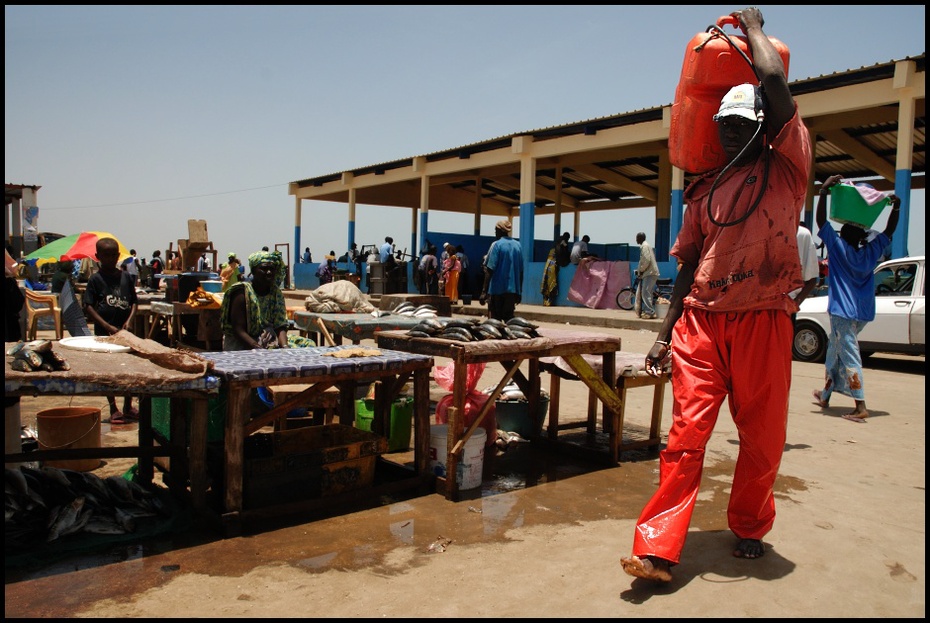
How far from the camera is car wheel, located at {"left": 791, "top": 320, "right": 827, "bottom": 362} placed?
1036 centimetres

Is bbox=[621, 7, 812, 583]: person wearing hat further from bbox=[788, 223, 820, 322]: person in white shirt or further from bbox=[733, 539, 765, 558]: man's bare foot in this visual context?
bbox=[788, 223, 820, 322]: person in white shirt

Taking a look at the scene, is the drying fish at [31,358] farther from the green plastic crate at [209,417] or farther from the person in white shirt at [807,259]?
the person in white shirt at [807,259]

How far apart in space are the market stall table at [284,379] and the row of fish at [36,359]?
26.9 inches

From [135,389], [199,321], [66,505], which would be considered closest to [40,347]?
[135,389]

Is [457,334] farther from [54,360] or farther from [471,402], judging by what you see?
[54,360]

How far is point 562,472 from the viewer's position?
484cm

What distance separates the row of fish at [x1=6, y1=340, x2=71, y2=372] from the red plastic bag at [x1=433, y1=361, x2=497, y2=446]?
2.47m

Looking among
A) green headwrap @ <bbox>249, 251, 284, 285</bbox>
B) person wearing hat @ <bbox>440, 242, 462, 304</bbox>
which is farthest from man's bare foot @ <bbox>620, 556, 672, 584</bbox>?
person wearing hat @ <bbox>440, 242, 462, 304</bbox>

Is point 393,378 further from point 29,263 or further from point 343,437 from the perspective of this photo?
point 29,263

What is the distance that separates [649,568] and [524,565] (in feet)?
1.99

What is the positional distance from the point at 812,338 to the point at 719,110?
8.56 meters

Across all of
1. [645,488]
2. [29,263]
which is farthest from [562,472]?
[29,263]

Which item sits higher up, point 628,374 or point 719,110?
point 719,110

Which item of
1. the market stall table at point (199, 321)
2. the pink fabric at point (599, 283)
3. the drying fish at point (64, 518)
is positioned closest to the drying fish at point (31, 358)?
the drying fish at point (64, 518)
